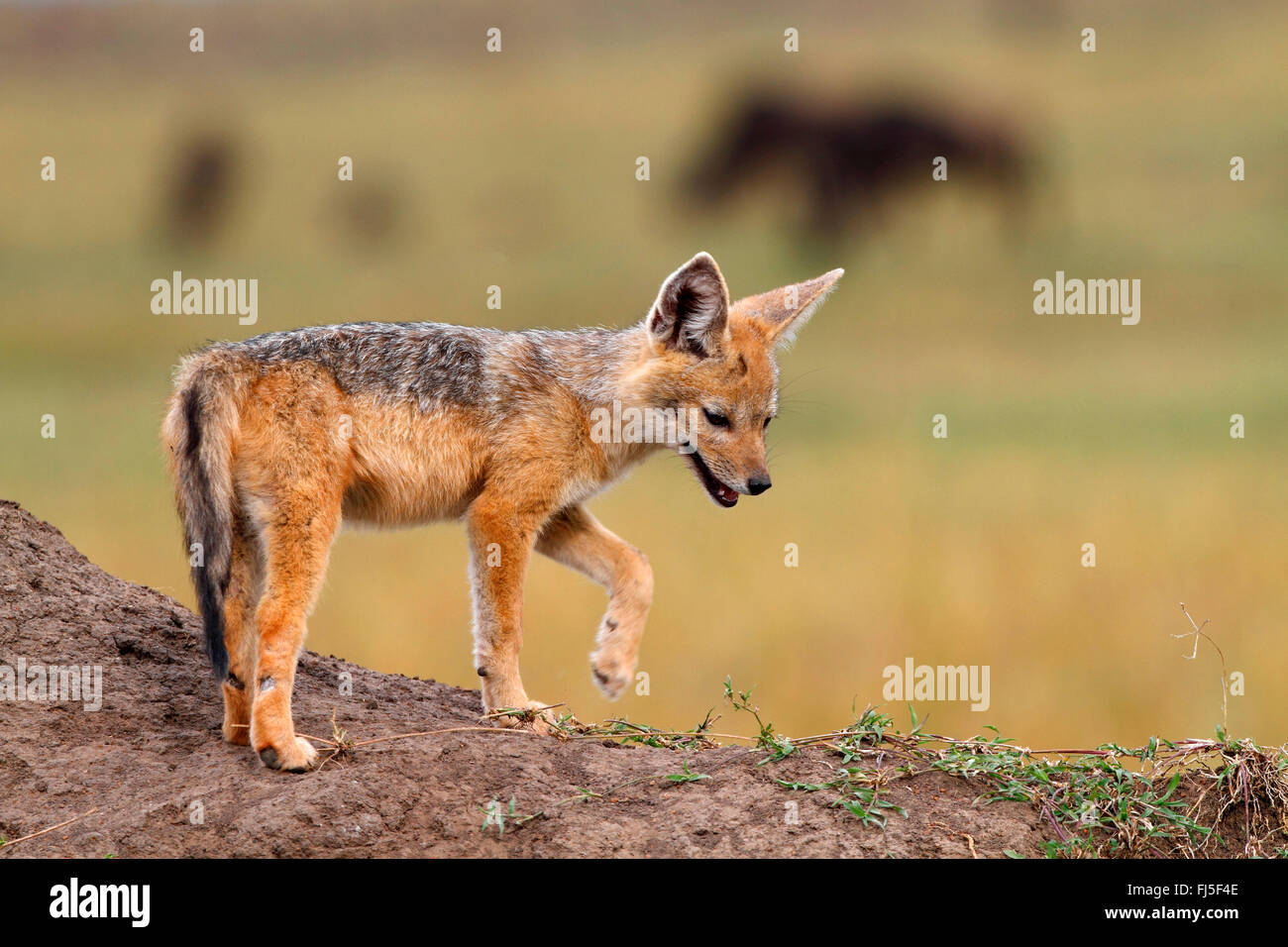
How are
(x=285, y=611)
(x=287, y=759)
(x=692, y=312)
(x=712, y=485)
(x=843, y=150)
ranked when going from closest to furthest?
(x=287, y=759)
(x=285, y=611)
(x=692, y=312)
(x=712, y=485)
(x=843, y=150)

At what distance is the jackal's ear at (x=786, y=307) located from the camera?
9.34 m

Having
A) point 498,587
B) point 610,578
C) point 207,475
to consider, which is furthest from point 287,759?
point 610,578

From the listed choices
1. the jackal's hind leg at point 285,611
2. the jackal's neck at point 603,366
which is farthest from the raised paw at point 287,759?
the jackal's neck at point 603,366

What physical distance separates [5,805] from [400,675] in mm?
2826

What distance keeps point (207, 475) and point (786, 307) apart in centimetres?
383

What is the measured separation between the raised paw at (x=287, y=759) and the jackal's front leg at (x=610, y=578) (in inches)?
73.3

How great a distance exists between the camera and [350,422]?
26.3 feet

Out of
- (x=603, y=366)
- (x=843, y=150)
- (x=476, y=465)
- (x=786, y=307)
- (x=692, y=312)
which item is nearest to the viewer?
(x=476, y=465)

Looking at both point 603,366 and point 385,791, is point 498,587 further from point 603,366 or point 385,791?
point 385,791

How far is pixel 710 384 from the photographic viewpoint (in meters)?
8.82

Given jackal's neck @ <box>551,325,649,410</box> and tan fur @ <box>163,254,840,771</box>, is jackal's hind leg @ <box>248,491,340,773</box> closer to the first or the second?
tan fur @ <box>163,254,840,771</box>

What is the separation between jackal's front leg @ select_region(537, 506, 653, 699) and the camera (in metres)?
8.45
